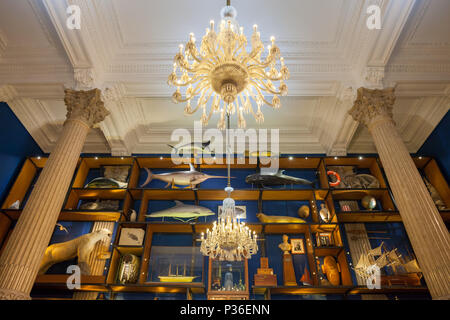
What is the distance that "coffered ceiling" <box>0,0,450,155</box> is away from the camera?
496 cm

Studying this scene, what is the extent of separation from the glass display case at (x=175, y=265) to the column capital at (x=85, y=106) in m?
2.71

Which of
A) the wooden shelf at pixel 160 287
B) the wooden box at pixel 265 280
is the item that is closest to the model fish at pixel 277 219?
the wooden box at pixel 265 280

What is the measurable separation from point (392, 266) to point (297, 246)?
1739mm

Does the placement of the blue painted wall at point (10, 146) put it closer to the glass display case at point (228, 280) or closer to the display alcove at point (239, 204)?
the display alcove at point (239, 204)

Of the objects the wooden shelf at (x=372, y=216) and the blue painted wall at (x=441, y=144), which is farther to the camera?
the blue painted wall at (x=441, y=144)

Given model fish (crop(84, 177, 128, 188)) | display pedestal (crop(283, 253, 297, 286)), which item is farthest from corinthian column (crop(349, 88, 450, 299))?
model fish (crop(84, 177, 128, 188))

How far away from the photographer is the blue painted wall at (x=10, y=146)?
6.08 meters

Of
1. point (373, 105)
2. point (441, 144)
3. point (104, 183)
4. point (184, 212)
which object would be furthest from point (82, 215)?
point (441, 144)

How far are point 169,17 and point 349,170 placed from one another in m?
5.11

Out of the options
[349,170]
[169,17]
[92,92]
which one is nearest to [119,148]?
[92,92]

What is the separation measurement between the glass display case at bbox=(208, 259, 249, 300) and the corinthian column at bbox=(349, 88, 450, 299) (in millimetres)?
2710

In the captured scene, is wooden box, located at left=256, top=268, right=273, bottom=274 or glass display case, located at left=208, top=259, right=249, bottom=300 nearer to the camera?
glass display case, located at left=208, top=259, right=249, bottom=300

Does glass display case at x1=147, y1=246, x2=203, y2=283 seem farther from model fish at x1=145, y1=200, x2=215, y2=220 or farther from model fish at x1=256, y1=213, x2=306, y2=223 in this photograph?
model fish at x1=256, y1=213, x2=306, y2=223

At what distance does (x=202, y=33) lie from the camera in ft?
17.8
